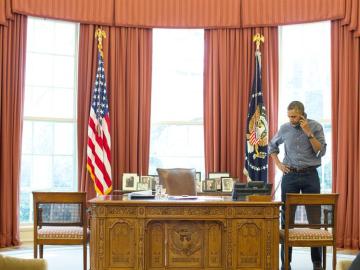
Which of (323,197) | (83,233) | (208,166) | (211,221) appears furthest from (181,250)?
(208,166)

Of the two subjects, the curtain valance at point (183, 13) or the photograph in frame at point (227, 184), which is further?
the curtain valance at point (183, 13)

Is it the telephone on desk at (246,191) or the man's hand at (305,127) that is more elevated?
the man's hand at (305,127)

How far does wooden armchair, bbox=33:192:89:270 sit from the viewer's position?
4.85 m

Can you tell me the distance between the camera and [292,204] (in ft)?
15.6

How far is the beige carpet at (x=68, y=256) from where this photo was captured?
550 cm

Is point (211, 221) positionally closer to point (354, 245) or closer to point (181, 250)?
point (181, 250)

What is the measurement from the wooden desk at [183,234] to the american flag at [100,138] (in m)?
2.07

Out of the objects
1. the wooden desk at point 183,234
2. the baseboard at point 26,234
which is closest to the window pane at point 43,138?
the baseboard at point 26,234

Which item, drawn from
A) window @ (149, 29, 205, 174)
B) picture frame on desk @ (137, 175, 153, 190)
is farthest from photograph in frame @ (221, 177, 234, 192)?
picture frame on desk @ (137, 175, 153, 190)

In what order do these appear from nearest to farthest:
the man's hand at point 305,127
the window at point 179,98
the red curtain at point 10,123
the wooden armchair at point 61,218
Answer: the wooden armchair at point 61,218 → the man's hand at point 305,127 → the red curtain at point 10,123 → the window at point 179,98

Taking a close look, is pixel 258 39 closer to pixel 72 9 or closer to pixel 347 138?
pixel 347 138

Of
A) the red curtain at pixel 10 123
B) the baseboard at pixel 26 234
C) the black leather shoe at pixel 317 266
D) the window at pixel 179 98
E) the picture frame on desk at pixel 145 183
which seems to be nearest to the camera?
the black leather shoe at pixel 317 266

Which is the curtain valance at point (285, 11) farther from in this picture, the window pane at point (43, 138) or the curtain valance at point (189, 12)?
the window pane at point (43, 138)

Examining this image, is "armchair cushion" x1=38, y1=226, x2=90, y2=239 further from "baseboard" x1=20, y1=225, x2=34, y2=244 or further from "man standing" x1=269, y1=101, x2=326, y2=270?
"baseboard" x1=20, y1=225, x2=34, y2=244
